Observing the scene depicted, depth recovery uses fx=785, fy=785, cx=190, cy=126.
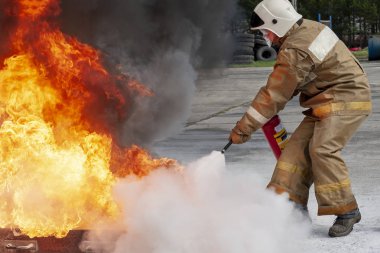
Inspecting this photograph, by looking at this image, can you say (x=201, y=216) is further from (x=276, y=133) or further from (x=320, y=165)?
(x=276, y=133)

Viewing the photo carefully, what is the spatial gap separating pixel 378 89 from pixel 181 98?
11.7m

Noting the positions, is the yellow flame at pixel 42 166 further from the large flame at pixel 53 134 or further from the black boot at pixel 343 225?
the black boot at pixel 343 225

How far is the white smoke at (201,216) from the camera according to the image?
13.1 feet

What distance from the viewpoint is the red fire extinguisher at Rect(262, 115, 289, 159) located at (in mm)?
4934

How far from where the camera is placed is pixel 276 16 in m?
4.70

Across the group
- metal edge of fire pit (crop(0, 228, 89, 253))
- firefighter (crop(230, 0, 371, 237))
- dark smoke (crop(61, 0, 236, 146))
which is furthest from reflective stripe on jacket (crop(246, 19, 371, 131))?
metal edge of fire pit (crop(0, 228, 89, 253))

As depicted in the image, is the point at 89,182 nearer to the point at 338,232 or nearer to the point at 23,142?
the point at 23,142

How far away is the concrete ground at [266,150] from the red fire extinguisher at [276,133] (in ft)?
1.89

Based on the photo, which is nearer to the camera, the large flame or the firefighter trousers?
the large flame

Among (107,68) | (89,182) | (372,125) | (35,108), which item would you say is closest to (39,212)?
(89,182)

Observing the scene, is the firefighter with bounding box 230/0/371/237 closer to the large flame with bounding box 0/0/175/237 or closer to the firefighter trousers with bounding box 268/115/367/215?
the firefighter trousers with bounding box 268/115/367/215

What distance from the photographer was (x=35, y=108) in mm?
4602

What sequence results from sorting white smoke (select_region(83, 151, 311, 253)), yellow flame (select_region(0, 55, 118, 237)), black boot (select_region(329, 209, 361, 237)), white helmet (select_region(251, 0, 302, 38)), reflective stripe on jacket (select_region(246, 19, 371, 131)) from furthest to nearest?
black boot (select_region(329, 209, 361, 237)) → white helmet (select_region(251, 0, 302, 38)) → reflective stripe on jacket (select_region(246, 19, 371, 131)) → yellow flame (select_region(0, 55, 118, 237)) → white smoke (select_region(83, 151, 311, 253))

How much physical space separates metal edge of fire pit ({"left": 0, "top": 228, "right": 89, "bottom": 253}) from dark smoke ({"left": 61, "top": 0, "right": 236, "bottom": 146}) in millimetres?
1035
